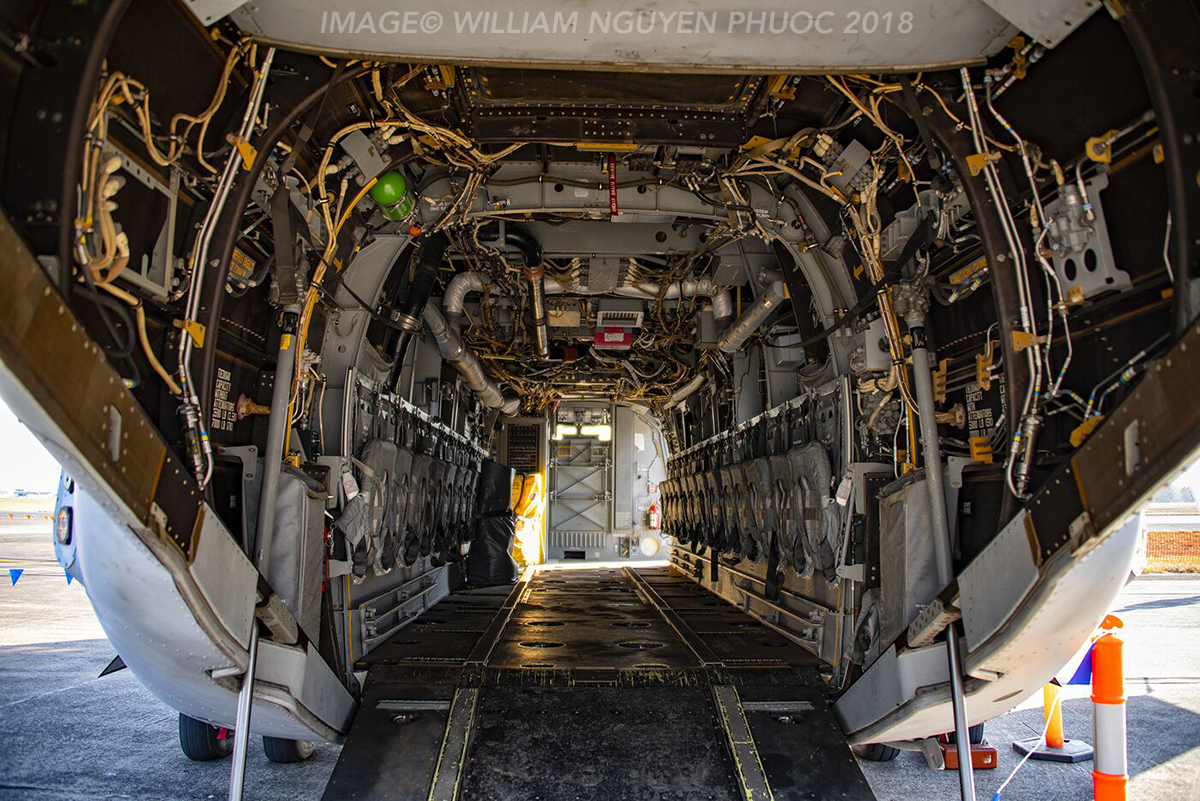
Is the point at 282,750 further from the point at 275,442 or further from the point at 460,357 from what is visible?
the point at 460,357

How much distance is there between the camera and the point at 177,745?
499 centimetres

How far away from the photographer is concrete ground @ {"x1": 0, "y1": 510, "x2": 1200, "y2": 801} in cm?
419

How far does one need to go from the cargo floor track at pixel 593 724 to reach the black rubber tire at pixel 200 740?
1108 mm

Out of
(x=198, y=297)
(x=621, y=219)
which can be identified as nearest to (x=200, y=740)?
(x=198, y=297)

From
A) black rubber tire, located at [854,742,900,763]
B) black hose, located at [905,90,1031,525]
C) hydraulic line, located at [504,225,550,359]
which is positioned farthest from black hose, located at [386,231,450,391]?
black rubber tire, located at [854,742,900,763]

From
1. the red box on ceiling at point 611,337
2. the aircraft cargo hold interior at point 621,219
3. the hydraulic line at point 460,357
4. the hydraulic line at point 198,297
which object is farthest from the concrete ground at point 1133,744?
the red box on ceiling at point 611,337

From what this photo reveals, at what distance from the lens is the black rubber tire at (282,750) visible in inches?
182

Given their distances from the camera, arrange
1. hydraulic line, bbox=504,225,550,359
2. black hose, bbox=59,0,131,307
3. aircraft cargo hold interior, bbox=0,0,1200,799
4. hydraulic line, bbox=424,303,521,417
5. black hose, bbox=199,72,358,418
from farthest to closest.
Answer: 1. hydraulic line, bbox=424,303,521,417
2. hydraulic line, bbox=504,225,550,359
3. black hose, bbox=199,72,358,418
4. aircraft cargo hold interior, bbox=0,0,1200,799
5. black hose, bbox=59,0,131,307

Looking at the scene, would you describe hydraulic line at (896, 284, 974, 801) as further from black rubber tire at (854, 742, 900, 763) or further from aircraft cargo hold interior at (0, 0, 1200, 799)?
black rubber tire at (854, 742, 900, 763)

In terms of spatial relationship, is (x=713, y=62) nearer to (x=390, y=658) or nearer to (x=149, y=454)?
(x=149, y=454)

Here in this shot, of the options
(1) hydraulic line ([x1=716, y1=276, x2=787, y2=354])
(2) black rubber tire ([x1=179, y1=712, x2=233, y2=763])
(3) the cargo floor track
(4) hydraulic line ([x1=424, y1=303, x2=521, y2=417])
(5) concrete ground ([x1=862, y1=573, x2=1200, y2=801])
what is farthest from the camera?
(4) hydraulic line ([x1=424, y1=303, x2=521, y2=417])

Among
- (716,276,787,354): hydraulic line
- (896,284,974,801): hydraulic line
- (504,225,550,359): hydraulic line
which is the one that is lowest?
(896,284,974,801): hydraulic line

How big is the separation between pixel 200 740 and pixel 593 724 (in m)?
2.73

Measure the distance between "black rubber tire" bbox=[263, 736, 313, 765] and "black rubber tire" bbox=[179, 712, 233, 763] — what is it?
261 millimetres
